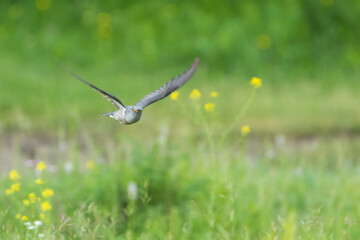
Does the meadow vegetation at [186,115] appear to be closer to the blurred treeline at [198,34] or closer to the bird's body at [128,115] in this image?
the blurred treeline at [198,34]

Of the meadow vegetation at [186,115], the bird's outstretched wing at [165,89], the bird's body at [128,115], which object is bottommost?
the bird's body at [128,115]

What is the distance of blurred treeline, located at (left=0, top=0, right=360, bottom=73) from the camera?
820 centimetres

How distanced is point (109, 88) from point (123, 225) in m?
4.01

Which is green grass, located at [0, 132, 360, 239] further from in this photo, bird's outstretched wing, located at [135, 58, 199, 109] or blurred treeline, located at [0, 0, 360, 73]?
blurred treeline, located at [0, 0, 360, 73]

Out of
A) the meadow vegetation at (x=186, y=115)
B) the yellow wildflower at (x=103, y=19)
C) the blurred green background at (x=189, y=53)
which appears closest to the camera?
the meadow vegetation at (x=186, y=115)

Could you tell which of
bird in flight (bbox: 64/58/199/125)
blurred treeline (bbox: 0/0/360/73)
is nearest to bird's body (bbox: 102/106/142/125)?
bird in flight (bbox: 64/58/199/125)

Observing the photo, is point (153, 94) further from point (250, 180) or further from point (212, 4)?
point (212, 4)

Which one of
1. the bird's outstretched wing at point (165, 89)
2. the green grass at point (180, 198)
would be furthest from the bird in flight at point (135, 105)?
the green grass at point (180, 198)

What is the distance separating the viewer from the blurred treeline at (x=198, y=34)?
820 centimetres

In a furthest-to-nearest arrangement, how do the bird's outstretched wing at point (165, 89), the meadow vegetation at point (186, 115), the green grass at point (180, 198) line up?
the meadow vegetation at point (186, 115), the green grass at point (180, 198), the bird's outstretched wing at point (165, 89)

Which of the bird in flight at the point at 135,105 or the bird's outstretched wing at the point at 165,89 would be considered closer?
the bird in flight at the point at 135,105

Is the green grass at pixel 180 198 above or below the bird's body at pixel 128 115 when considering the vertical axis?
above

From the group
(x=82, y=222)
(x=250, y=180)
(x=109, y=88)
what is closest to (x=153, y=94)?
(x=82, y=222)

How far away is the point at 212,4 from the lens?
349 inches
